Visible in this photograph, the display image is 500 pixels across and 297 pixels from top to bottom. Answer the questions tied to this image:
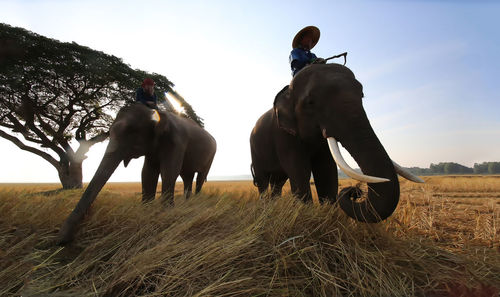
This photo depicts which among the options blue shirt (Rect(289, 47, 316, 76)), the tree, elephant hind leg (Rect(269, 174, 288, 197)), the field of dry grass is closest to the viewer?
the field of dry grass

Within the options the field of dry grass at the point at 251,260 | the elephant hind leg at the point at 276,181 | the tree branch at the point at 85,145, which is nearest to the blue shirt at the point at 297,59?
the elephant hind leg at the point at 276,181

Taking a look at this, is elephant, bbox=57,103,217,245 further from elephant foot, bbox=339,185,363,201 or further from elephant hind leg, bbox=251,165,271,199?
elephant foot, bbox=339,185,363,201

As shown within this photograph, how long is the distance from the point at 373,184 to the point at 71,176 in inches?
807

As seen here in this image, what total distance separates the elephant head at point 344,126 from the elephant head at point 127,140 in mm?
2164

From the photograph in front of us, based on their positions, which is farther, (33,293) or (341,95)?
(341,95)

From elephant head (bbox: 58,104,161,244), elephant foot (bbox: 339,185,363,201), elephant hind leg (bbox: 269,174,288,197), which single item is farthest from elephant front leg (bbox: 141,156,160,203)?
elephant foot (bbox: 339,185,363,201)

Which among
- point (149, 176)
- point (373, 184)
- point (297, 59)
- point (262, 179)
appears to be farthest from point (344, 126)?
point (149, 176)

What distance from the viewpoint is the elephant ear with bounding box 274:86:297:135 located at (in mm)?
3051

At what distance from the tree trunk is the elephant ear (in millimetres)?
18830

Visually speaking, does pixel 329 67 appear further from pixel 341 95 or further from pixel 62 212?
pixel 62 212

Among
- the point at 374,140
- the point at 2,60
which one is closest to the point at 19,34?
the point at 2,60

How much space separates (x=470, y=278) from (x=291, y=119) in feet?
6.86

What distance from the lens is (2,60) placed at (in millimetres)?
14406

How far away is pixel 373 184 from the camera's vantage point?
2121 millimetres
